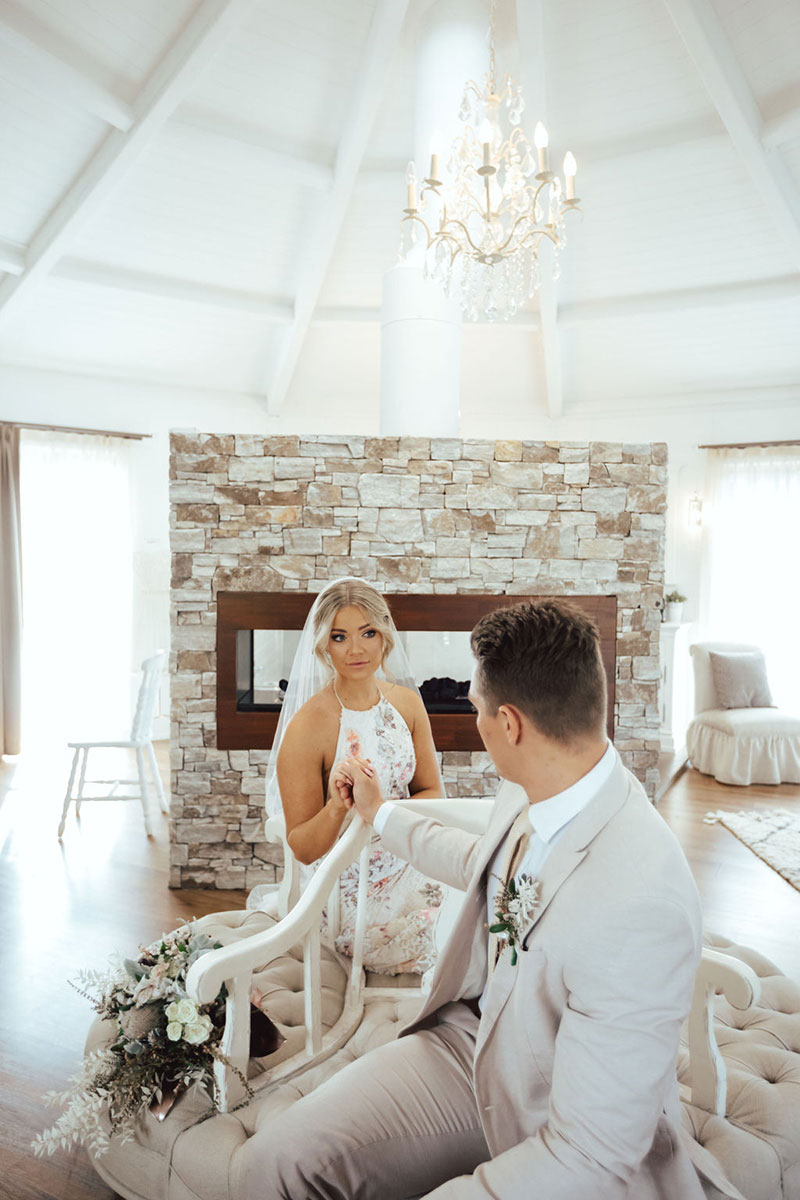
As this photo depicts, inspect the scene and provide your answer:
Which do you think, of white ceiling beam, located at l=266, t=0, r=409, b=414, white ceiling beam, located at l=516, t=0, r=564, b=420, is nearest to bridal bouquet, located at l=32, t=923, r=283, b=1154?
white ceiling beam, located at l=266, t=0, r=409, b=414

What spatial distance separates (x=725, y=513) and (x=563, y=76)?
12.0ft

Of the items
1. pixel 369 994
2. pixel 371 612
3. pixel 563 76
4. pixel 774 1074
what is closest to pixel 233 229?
pixel 563 76

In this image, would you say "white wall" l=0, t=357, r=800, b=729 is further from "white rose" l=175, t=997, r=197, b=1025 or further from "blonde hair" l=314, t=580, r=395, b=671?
"white rose" l=175, t=997, r=197, b=1025

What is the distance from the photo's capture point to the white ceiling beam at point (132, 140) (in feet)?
12.9

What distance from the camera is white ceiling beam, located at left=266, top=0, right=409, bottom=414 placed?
4.16 meters

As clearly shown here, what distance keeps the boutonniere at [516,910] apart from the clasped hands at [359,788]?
0.66m

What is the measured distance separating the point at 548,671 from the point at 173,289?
5.50 metres

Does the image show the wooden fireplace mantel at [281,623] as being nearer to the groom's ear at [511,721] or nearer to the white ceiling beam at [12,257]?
the groom's ear at [511,721]

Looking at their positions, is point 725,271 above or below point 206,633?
above

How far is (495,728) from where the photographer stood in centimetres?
135

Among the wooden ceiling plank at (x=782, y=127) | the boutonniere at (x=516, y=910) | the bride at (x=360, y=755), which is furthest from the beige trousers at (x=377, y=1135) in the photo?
the wooden ceiling plank at (x=782, y=127)

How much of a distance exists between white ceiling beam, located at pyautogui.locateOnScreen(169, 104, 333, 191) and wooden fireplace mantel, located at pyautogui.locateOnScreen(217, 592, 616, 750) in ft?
9.37

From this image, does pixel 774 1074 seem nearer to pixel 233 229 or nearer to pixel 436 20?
pixel 436 20

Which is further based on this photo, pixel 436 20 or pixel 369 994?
pixel 436 20
